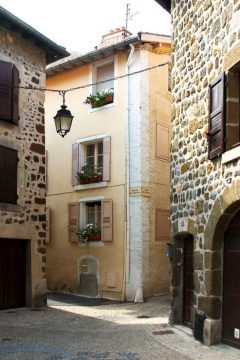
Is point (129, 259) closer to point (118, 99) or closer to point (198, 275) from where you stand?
point (118, 99)

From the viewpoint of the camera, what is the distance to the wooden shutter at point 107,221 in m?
13.6

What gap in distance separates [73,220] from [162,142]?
3.42m

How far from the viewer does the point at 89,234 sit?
554 inches

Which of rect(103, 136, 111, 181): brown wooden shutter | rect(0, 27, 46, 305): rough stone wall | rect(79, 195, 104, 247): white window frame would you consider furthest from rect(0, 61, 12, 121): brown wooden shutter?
rect(79, 195, 104, 247): white window frame

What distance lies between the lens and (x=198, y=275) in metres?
Answer: 7.52

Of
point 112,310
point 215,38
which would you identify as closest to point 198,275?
point 215,38

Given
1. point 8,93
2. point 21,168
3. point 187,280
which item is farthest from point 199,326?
point 8,93

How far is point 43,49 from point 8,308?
5964 mm

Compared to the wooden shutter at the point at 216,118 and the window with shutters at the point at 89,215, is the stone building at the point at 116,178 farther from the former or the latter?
the wooden shutter at the point at 216,118

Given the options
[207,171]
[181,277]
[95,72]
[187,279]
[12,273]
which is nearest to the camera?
[207,171]

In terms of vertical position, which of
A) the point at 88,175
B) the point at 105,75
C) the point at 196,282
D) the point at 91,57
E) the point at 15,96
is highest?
the point at 91,57

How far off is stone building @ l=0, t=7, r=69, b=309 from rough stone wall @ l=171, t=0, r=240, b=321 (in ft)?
11.8

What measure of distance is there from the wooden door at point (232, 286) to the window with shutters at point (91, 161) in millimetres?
7233

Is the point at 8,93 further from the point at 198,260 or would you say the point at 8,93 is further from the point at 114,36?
the point at 114,36
